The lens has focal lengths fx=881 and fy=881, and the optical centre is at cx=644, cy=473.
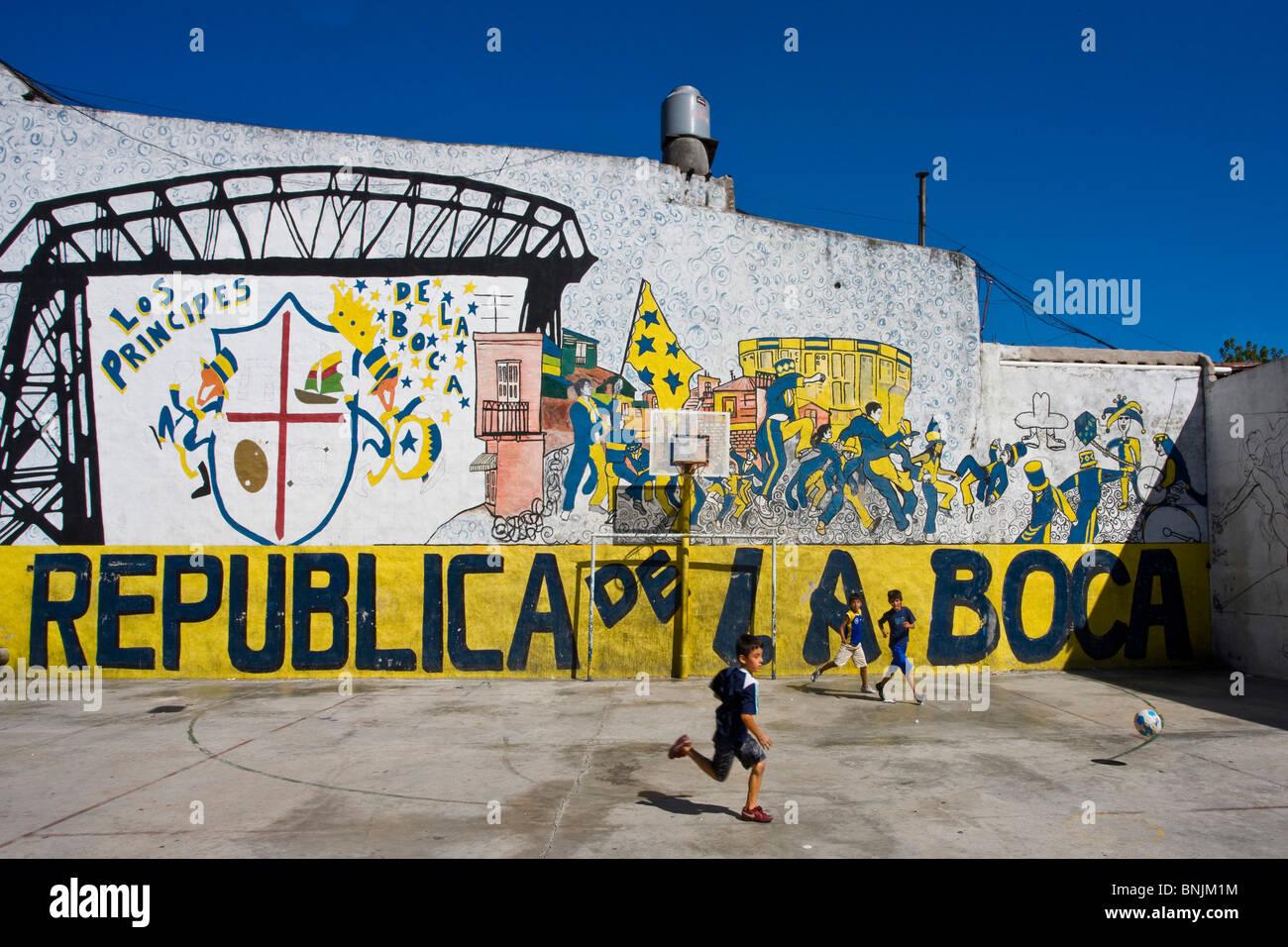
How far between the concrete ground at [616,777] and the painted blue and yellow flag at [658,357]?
494cm

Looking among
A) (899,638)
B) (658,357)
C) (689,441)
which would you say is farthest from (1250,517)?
(658,357)

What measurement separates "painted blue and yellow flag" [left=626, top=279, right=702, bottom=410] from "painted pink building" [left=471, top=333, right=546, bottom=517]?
65.9 inches

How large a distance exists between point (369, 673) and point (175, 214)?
8.21 m

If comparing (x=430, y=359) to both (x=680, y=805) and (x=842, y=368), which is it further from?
(x=680, y=805)

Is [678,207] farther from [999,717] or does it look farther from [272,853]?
[272,853]

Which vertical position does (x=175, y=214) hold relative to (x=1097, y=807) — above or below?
above

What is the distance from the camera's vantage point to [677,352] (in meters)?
14.7

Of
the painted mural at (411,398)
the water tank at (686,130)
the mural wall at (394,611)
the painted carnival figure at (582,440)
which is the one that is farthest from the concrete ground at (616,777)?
the water tank at (686,130)

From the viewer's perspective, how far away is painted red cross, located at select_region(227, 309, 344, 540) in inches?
560

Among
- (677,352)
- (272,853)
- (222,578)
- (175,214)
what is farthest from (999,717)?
(175,214)

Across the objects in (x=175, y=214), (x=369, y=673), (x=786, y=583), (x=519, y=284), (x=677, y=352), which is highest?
(x=175, y=214)

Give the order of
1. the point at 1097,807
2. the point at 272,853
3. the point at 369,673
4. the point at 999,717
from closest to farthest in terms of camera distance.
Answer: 1. the point at 272,853
2. the point at 1097,807
3. the point at 999,717
4. the point at 369,673

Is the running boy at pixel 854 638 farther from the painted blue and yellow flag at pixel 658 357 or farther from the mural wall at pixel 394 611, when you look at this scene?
the painted blue and yellow flag at pixel 658 357

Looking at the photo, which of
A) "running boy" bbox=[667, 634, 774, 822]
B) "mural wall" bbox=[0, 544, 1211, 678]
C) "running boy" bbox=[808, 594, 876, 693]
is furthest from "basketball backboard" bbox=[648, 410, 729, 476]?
"running boy" bbox=[667, 634, 774, 822]
